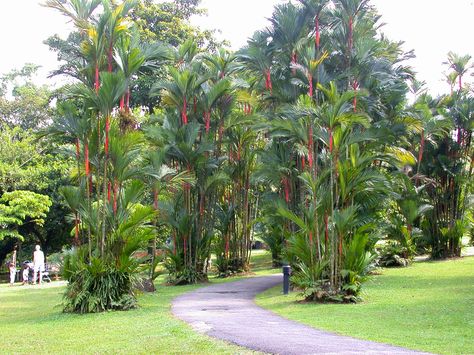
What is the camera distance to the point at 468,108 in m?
24.3

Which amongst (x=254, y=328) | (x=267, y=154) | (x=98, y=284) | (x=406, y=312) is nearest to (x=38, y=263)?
(x=267, y=154)

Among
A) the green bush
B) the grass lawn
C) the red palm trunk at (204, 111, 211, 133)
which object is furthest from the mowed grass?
the red palm trunk at (204, 111, 211, 133)

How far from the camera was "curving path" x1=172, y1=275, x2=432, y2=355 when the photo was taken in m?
7.02

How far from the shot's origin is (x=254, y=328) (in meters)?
8.95

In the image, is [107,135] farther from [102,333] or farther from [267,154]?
[267,154]

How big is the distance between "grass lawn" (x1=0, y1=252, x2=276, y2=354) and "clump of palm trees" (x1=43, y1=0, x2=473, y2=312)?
957mm

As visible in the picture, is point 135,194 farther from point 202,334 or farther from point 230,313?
point 202,334

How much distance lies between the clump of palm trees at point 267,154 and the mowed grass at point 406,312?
97 centimetres

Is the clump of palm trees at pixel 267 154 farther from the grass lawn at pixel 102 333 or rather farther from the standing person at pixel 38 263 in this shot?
the standing person at pixel 38 263

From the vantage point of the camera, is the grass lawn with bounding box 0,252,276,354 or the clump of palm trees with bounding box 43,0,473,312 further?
the clump of palm trees with bounding box 43,0,473,312

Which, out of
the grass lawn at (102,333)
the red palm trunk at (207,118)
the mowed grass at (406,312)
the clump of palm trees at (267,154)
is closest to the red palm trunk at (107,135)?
the clump of palm trees at (267,154)

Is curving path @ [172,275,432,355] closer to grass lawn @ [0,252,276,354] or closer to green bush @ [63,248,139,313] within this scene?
grass lawn @ [0,252,276,354]

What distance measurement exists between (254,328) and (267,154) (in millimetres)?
8822

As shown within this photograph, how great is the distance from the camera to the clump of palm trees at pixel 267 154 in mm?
12383
